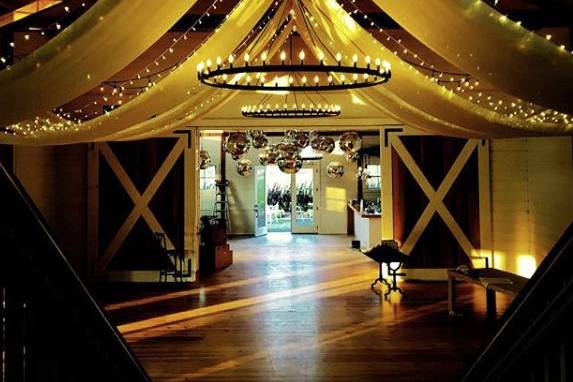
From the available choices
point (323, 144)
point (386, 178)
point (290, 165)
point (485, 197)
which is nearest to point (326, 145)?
point (323, 144)

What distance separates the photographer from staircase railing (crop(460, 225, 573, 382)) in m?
2.18

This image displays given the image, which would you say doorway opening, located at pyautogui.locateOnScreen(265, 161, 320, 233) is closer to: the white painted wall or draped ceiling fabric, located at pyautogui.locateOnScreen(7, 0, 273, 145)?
the white painted wall

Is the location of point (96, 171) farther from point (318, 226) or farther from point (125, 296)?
point (318, 226)

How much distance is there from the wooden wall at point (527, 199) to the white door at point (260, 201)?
28.8 feet

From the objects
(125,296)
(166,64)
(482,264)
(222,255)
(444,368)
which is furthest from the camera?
(222,255)

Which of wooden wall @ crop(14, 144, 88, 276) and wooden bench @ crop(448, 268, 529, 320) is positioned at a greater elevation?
wooden wall @ crop(14, 144, 88, 276)

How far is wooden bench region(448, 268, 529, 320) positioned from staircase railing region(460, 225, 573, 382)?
400 centimetres

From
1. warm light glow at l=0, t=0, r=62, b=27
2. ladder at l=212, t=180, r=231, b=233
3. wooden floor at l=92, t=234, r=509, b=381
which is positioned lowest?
wooden floor at l=92, t=234, r=509, b=381

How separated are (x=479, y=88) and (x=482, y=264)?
9.71 feet

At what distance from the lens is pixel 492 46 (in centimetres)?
342

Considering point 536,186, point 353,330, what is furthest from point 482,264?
point 353,330

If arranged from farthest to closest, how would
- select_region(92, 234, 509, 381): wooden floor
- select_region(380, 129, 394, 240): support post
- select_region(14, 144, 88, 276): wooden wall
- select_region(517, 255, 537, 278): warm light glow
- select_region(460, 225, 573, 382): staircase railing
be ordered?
1. select_region(380, 129, 394, 240): support post
2. select_region(14, 144, 88, 276): wooden wall
3. select_region(517, 255, 537, 278): warm light glow
4. select_region(92, 234, 509, 381): wooden floor
5. select_region(460, 225, 573, 382): staircase railing

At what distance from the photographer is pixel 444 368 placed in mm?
5559

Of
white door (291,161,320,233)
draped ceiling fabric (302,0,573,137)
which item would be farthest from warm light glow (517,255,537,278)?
white door (291,161,320,233)
